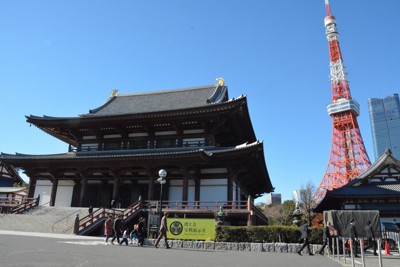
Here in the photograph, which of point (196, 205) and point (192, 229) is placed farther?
point (196, 205)

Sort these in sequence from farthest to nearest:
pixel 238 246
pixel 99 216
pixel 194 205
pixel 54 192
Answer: pixel 54 192, pixel 194 205, pixel 99 216, pixel 238 246

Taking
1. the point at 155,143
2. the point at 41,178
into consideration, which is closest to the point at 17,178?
the point at 41,178

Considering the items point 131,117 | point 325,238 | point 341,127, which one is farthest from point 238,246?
point 341,127

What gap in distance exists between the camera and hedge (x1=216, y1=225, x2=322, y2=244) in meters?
16.7

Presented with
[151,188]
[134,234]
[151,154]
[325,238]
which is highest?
[151,154]

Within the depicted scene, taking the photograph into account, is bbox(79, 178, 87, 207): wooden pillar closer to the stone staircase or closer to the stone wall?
the stone staircase

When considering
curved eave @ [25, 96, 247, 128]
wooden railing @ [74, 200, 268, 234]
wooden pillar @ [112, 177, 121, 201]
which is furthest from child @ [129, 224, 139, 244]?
curved eave @ [25, 96, 247, 128]

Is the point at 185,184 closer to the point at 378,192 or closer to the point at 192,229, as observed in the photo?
the point at 192,229

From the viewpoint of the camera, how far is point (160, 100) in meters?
36.6

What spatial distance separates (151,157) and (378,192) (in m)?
17.5

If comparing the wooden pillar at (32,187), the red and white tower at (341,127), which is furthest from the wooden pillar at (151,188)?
the red and white tower at (341,127)

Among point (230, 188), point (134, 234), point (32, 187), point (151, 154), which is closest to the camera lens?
point (134, 234)

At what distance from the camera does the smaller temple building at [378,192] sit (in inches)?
916

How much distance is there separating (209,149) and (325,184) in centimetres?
5327
